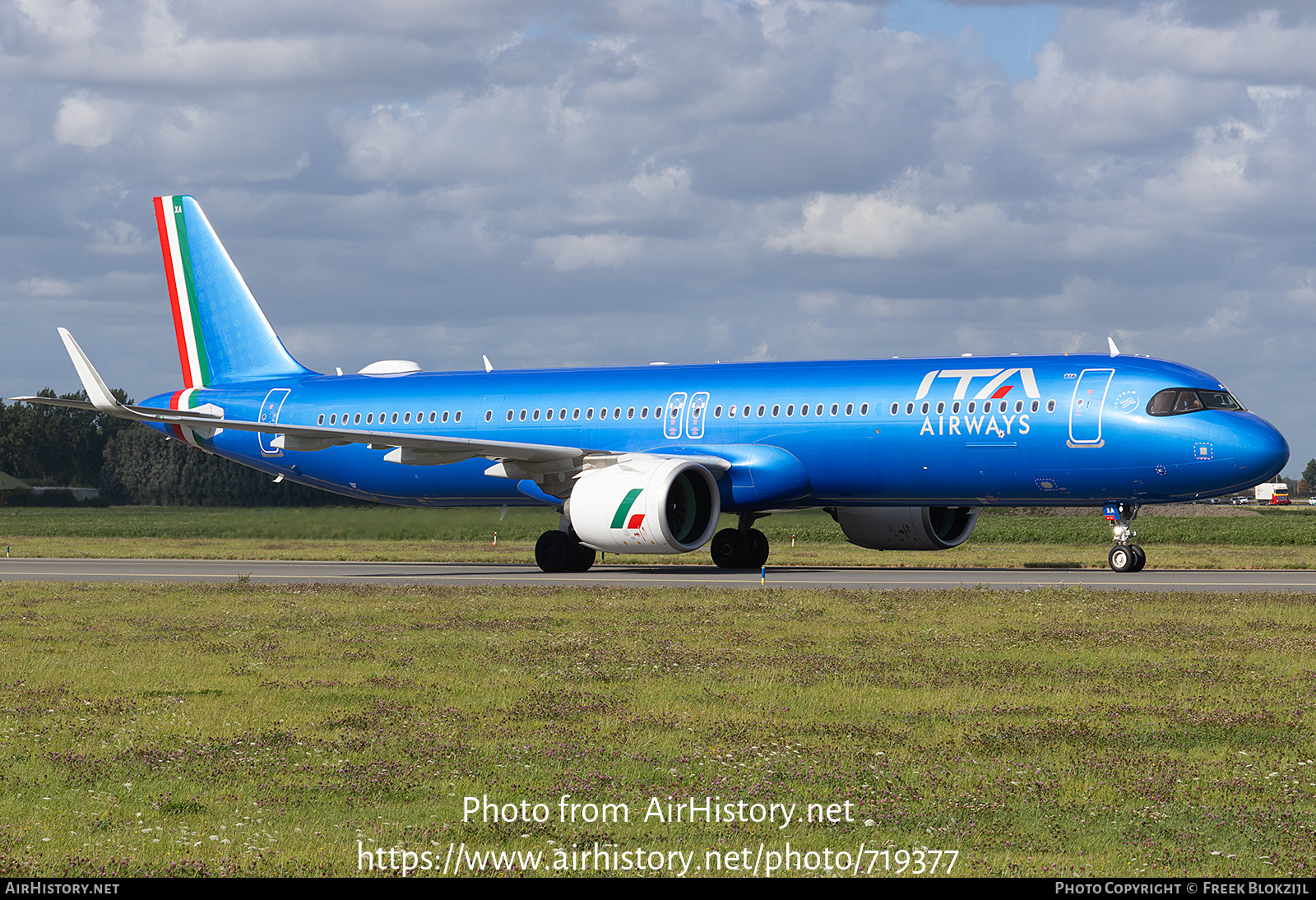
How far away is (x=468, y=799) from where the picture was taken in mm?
8234

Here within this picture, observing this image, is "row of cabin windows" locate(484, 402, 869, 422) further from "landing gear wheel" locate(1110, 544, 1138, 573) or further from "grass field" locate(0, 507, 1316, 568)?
"landing gear wheel" locate(1110, 544, 1138, 573)

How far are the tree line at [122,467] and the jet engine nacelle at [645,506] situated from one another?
14.8 meters

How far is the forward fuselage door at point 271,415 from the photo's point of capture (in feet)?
Result: 116

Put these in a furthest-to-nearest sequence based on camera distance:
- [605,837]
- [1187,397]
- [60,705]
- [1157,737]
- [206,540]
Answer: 1. [206,540]
2. [1187,397]
3. [60,705]
4. [1157,737]
5. [605,837]

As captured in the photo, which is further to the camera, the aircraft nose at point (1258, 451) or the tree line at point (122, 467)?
the tree line at point (122, 467)

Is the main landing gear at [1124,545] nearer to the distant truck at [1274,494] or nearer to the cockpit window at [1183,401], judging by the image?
the cockpit window at [1183,401]

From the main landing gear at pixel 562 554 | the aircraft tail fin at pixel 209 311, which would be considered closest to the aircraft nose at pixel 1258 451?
the main landing gear at pixel 562 554

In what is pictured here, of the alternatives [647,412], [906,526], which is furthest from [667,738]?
[906,526]

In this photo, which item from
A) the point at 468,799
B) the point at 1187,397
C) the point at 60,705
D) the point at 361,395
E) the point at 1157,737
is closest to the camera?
the point at 468,799

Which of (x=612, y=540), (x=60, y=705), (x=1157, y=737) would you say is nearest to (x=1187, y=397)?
(x=612, y=540)

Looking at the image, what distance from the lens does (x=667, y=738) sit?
10242 millimetres

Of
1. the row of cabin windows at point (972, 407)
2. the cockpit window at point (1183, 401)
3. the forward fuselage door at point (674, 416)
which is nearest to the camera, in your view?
the cockpit window at point (1183, 401)

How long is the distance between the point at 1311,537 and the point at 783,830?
44.3m
